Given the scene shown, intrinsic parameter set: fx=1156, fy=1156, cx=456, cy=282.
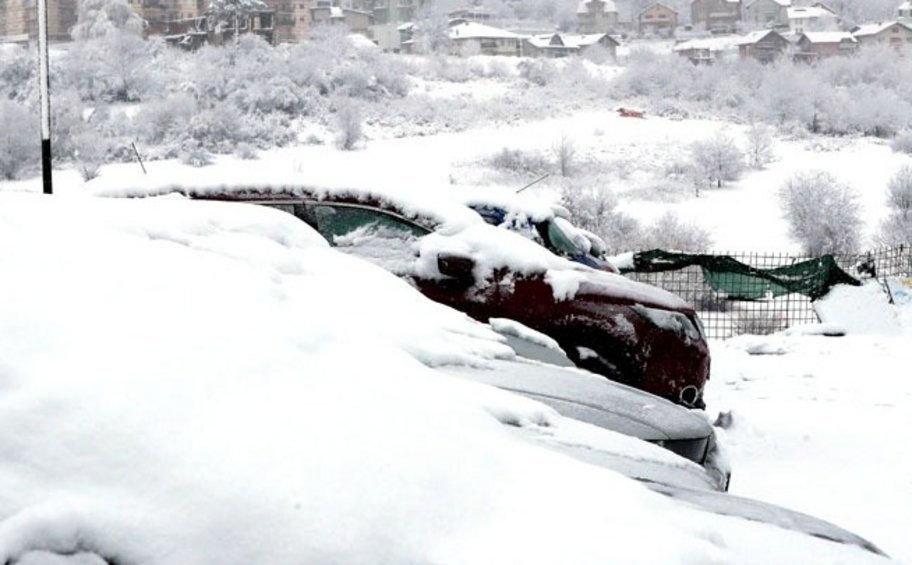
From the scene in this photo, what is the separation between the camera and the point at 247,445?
2.04 metres

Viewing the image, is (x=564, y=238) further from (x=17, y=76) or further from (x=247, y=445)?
(x=17, y=76)

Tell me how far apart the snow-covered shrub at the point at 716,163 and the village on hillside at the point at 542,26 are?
36175 millimetres

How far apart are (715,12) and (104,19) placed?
67.9 meters

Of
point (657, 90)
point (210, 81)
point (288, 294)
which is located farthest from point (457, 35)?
point (288, 294)

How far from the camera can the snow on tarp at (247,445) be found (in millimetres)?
1878

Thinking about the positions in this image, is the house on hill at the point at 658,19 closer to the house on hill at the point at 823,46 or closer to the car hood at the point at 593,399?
the house on hill at the point at 823,46

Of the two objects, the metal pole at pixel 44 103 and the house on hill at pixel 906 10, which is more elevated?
the house on hill at pixel 906 10

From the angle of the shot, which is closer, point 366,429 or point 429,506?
point 429,506

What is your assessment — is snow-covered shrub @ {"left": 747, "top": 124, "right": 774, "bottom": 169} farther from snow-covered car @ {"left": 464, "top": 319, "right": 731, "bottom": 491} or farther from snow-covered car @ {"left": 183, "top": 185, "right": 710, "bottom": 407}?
snow-covered car @ {"left": 464, "top": 319, "right": 731, "bottom": 491}

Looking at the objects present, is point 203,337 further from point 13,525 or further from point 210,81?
point 210,81

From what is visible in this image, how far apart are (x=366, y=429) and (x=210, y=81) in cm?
6034

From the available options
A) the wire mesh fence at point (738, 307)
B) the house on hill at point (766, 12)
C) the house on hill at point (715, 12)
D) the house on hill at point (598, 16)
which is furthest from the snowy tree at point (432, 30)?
the wire mesh fence at point (738, 307)

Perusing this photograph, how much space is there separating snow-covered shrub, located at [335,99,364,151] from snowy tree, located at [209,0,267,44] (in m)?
22.8

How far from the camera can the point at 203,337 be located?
2.38m
